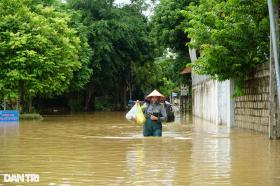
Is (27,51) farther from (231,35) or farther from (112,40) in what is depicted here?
(112,40)

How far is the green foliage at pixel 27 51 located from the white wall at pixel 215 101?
31.7 ft

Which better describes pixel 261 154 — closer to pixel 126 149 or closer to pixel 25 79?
pixel 126 149

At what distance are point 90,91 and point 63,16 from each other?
2132 cm

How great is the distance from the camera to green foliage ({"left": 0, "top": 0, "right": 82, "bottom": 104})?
3606 cm

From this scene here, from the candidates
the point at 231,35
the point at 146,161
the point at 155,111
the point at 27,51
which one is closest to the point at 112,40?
the point at 27,51

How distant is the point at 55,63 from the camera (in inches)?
1506

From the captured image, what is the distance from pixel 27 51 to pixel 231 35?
1848 cm

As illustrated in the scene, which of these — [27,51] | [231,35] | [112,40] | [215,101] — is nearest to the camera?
[231,35]

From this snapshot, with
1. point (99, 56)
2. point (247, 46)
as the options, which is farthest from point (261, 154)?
point (99, 56)

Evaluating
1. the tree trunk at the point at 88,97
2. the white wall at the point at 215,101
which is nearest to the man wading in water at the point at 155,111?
the white wall at the point at 215,101

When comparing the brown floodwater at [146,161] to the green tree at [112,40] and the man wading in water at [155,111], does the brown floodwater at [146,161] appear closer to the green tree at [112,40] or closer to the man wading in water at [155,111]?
the man wading in water at [155,111]

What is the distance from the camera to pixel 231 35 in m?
20.4

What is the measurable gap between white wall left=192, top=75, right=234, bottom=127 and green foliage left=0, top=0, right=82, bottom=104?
31.7 ft

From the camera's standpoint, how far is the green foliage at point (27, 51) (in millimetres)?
36062
